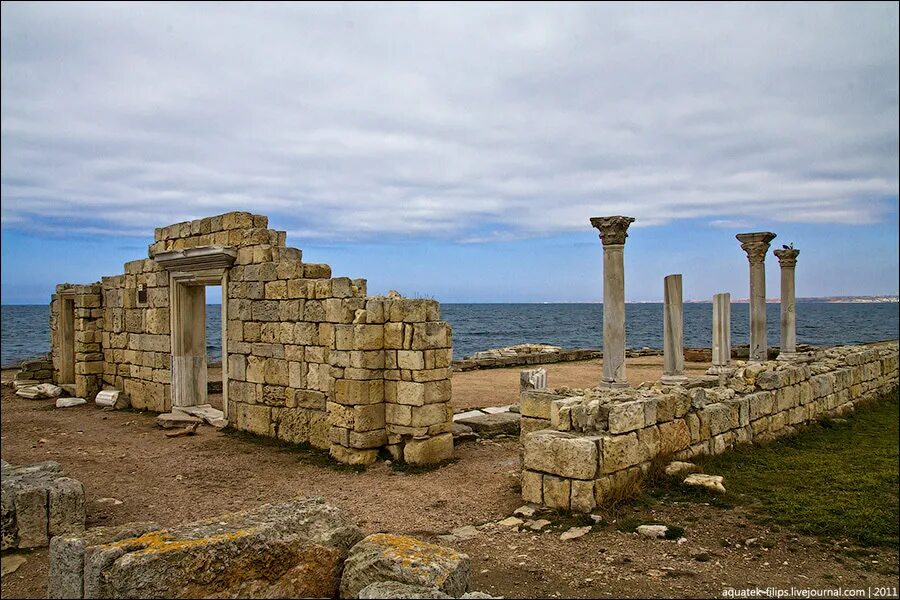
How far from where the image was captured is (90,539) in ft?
14.9

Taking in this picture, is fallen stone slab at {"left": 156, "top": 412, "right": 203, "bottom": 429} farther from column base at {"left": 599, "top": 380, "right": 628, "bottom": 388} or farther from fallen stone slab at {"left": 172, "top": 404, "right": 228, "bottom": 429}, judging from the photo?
column base at {"left": 599, "top": 380, "right": 628, "bottom": 388}

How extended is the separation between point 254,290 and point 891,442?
34.1 feet

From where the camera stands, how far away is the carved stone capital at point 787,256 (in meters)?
19.4

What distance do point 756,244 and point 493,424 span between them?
10531mm

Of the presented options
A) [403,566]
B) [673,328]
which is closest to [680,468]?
[403,566]

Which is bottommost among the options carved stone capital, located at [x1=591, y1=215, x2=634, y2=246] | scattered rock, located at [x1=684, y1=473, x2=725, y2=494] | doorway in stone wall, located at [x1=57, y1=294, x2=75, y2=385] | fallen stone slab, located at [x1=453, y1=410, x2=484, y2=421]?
fallen stone slab, located at [x1=453, y1=410, x2=484, y2=421]

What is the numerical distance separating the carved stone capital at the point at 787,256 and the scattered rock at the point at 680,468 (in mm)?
14070

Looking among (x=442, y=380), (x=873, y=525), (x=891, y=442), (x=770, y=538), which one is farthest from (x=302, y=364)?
(x=891, y=442)

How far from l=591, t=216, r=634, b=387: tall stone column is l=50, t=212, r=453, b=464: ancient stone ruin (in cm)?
508

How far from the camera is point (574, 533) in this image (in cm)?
Answer: 613

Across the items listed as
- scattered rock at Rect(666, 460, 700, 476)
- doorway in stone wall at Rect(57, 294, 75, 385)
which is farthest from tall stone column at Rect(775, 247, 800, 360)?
doorway in stone wall at Rect(57, 294, 75, 385)

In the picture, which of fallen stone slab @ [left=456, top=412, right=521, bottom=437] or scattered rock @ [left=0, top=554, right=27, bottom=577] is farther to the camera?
fallen stone slab @ [left=456, top=412, right=521, bottom=437]

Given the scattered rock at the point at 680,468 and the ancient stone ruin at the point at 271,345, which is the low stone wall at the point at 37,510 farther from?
the scattered rock at the point at 680,468

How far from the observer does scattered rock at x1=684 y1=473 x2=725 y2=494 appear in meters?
7.02
